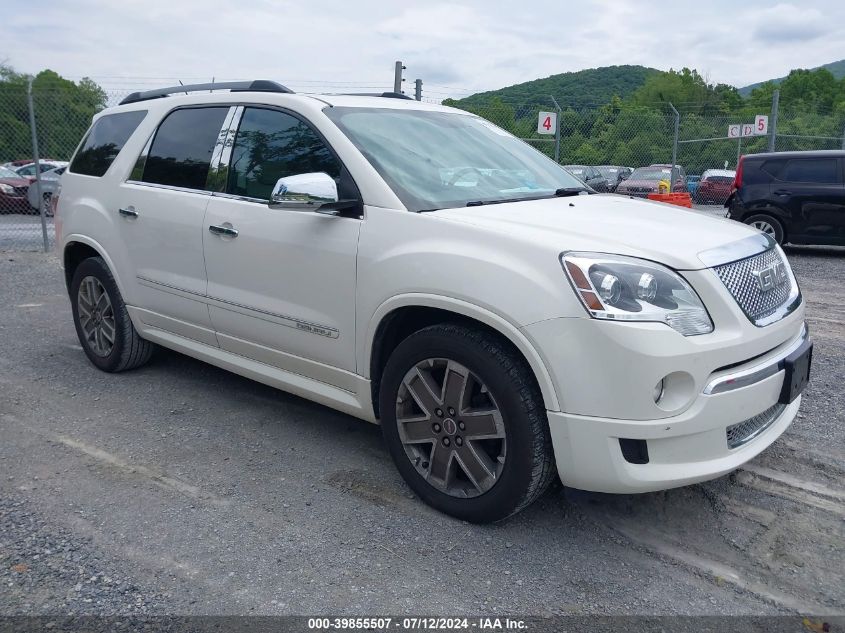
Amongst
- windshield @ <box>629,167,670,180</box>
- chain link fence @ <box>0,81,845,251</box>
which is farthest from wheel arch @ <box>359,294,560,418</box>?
windshield @ <box>629,167,670,180</box>

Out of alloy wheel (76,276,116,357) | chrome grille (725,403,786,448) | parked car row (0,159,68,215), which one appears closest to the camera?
chrome grille (725,403,786,448)

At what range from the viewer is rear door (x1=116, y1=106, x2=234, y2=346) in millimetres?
4184

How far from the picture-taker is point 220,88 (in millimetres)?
4520

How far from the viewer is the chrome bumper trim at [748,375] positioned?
270 centimetres

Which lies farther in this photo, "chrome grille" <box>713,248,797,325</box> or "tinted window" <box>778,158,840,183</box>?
"tinted window" <box>778,158,840,183</box>

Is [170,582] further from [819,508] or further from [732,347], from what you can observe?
[819,508]

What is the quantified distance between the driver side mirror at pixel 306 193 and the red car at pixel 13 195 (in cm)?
1647

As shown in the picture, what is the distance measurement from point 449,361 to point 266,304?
1.19 m

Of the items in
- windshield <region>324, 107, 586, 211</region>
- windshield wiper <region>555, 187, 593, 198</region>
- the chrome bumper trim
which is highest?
windshield <region>324, 107, 586, 211</region>

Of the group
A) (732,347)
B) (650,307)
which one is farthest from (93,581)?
(732,347)

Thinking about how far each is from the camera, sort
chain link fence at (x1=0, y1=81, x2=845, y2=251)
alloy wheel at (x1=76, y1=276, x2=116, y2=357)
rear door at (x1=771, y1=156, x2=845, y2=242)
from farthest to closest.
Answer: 1. chain link fence at (x1=0, y1=81, x2=845, y2=251)
2. rear door at (x1=771, y1=156, x2=845, y2=242)
3. alloy wheel at (x1=76, y1=276, x2=116, y2=357)

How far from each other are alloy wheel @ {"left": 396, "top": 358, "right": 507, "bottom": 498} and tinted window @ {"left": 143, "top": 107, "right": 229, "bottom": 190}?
190 cm

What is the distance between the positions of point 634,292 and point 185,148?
2915 millimetres

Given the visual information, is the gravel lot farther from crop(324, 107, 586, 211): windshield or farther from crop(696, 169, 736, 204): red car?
crop(696, 169, 736, 204): red car
